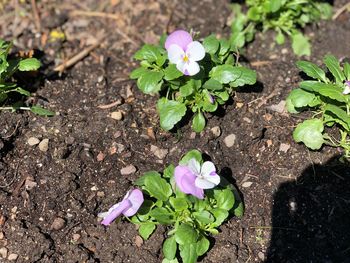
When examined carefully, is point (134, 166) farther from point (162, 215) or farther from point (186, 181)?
point (186, 181)

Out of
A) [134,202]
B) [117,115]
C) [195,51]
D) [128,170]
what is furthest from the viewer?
[117,115]

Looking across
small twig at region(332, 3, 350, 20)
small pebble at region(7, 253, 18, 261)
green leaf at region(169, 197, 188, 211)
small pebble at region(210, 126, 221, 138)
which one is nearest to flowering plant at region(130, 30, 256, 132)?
small pebble at region(210, 126, 221, 138)

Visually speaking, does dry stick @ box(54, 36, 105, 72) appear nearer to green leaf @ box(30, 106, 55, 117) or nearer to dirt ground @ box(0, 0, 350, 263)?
dirt ground @ box(0, 0, 350, 263)

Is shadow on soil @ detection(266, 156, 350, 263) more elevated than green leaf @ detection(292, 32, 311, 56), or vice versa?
green leaf @ detection(292, 32, 311, 56)

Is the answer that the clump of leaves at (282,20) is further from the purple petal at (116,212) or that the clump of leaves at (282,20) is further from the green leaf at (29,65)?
the purple petal at (116,212)

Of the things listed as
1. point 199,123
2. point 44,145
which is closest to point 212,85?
point 199,123

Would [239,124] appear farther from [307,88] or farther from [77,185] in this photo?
[77,185]
